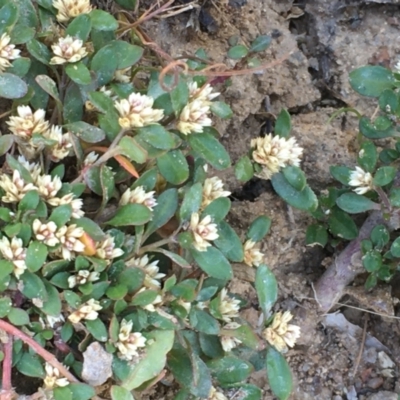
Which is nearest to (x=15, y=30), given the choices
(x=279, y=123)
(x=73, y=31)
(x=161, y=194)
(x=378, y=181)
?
(x=73, y=31)

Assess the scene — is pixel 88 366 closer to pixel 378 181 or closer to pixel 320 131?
pixel 378 181

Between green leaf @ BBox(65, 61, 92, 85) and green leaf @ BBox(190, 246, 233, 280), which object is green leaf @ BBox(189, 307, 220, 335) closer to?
green leaf @ BBox(190, 246, 233, 280)

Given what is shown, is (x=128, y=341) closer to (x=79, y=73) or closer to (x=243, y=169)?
(x=243, y=169)

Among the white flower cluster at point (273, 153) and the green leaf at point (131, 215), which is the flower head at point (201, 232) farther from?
the white flower cluster at point (273, 153)

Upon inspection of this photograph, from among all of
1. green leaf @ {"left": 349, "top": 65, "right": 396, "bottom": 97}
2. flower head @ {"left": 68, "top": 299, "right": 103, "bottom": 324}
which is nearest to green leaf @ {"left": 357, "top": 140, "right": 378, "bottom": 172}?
green leaf @ {"left": 349, "top": 65, "right": 396, "bottom": 97}

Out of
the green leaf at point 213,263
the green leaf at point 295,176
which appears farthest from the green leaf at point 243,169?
the green leaf at point 213,263

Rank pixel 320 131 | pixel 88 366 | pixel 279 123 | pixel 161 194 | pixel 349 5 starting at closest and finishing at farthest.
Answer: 1. pixel 88 366
2. pixel 161 194
3. pixel 279 123
4. pixel 320 131
5. pixel 349 5
